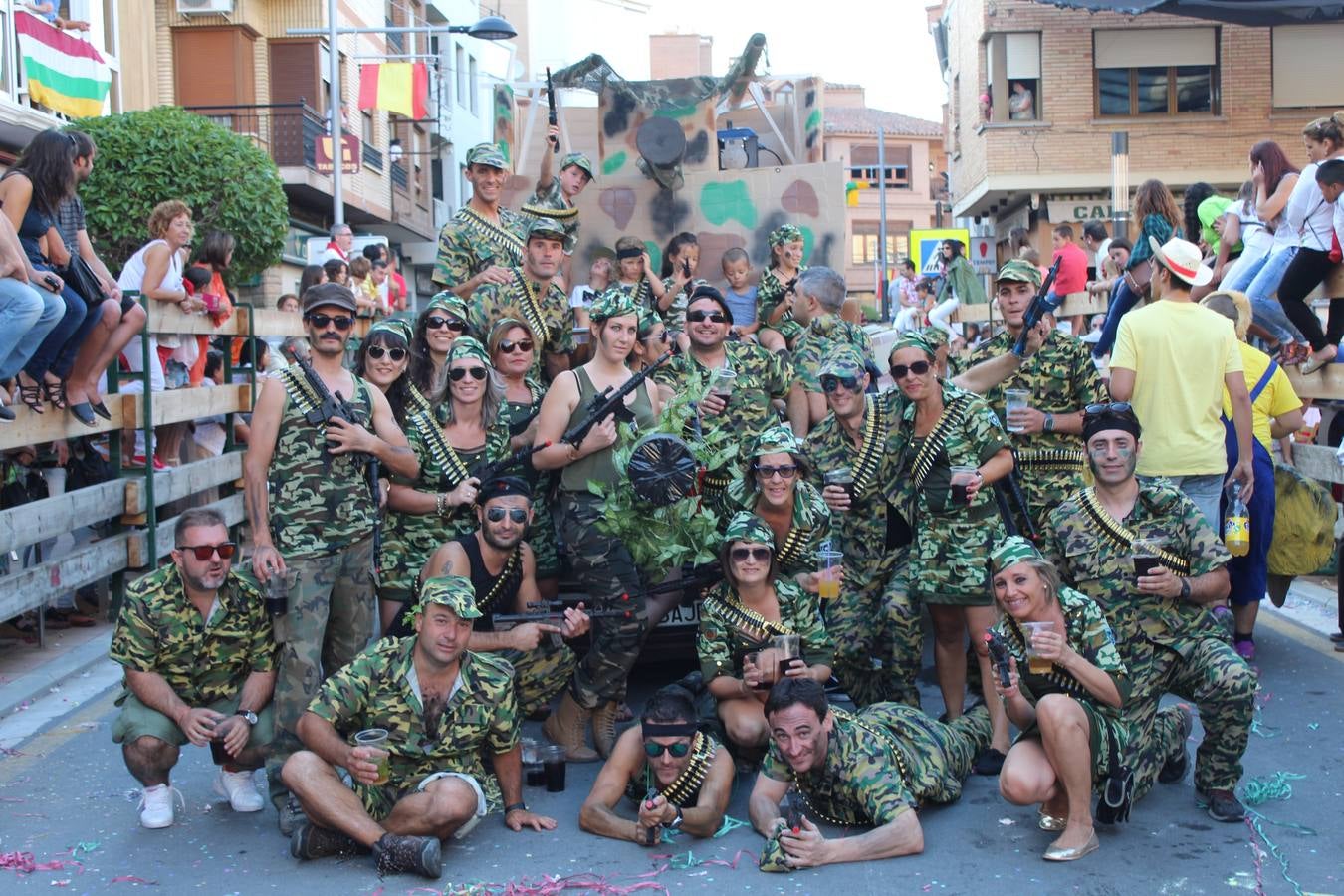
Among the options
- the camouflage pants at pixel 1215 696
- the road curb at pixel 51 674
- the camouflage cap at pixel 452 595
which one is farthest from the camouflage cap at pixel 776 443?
the road curb at pixel 51 674

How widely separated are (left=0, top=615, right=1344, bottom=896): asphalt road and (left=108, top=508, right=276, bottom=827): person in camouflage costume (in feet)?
0.81

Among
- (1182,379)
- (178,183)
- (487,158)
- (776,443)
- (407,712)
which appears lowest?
(407,712)

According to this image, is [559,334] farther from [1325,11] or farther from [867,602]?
[1325,11]

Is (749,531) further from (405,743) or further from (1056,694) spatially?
(405,743)

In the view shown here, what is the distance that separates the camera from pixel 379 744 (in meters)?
5.22

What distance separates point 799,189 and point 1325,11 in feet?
50.3

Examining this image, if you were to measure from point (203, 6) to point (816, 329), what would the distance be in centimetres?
2159

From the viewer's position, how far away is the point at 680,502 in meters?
6.52

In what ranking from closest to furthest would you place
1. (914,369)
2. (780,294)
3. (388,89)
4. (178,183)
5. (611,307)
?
(914,369)
(611,307)
(780,294)
(178,183)
(388,89)

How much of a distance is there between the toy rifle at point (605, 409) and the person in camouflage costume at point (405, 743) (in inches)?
60.3

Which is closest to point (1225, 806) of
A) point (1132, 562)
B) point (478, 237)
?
point (1132, 562)

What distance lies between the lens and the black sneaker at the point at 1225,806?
220 inches

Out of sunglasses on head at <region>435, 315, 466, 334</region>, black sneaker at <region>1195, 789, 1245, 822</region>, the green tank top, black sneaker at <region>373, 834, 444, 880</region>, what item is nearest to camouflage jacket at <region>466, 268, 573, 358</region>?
sunglasses on head at <region>435, 315, 466, 334</region>

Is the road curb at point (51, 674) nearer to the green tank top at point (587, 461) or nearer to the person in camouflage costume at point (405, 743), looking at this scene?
the person in camouflage costume at point (405, 743)
